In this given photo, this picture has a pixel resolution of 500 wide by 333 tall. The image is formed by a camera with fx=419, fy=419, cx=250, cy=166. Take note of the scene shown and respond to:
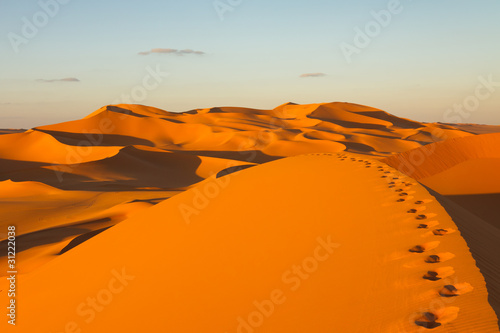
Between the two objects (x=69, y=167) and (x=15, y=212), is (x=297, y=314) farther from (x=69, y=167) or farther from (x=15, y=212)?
(x=69, y=167)

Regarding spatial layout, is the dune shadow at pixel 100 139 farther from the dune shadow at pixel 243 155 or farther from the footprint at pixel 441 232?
the footprint at pixel 441 232

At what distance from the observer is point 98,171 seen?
908 inches

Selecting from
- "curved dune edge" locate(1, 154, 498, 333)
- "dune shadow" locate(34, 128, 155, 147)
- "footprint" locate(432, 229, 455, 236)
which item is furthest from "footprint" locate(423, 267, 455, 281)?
"dune shadow" locate(34, 128, 155, 147)

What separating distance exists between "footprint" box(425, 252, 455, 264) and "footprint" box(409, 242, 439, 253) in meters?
0.20

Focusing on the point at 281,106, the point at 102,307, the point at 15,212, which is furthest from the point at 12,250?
the point at 281,106

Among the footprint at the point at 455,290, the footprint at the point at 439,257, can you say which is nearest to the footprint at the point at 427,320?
the footprint at the point at 455,290

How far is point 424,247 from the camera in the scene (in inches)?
150

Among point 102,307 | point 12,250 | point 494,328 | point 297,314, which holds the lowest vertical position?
point 12,250

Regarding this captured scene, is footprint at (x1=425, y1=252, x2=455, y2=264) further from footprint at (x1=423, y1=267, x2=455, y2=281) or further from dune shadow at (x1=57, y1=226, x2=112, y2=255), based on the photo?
dune shadow at (x1=57, y1=226, x2=112, y2=255)

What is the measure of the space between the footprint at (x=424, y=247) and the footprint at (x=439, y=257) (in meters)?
0.20

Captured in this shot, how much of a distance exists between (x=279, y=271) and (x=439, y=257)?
1.38 metres

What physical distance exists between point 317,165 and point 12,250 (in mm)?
6984

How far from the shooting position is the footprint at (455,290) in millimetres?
2797

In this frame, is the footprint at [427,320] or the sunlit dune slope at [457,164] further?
the sunlit dune slope at [457,164]
